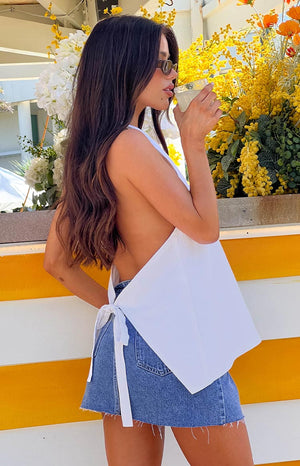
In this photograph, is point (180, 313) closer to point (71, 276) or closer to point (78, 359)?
point (71, 276)

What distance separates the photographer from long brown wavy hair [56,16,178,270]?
1.36m

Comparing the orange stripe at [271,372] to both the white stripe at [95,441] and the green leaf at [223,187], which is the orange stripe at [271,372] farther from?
the green leaf at [223,187]

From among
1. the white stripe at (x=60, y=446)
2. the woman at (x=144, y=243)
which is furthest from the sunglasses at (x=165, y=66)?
the white stripe at (x=60, y=446)

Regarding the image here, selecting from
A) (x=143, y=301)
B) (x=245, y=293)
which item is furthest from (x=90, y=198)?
(x=245, y=293)

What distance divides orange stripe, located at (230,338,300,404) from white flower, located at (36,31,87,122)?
89cm

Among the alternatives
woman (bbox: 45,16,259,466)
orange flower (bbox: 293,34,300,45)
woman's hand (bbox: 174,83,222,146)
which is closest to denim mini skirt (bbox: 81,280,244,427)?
woman (bbox: 45,16,259,466)

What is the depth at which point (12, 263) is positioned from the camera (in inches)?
70.9

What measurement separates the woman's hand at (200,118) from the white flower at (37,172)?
72cm

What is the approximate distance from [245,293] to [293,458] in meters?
0.51

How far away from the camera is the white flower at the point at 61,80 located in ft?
6.21

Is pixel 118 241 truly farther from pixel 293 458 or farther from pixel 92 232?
pixel 293 458

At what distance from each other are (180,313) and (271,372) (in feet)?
2.20

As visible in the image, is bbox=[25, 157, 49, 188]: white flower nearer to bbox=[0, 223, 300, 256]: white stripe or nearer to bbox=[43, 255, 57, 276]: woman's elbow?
bbox=[43, 255, 57, 276]: woman's elbow

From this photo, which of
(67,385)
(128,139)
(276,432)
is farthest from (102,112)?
(276,432)
